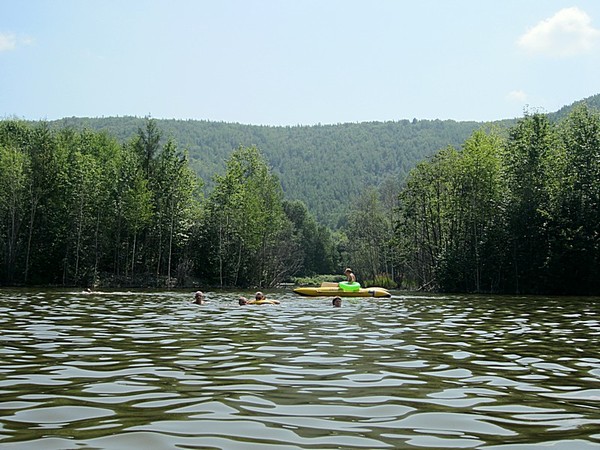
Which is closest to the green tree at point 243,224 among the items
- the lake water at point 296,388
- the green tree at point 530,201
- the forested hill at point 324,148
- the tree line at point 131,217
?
the tree line at point 131,217

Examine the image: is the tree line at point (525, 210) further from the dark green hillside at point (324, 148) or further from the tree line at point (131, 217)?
the dark green hillside at point (324, 148)

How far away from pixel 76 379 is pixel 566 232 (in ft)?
114

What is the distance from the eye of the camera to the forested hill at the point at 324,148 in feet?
491

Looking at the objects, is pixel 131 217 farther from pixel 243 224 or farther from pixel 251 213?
pixel 251 213

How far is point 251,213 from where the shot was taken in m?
48.8

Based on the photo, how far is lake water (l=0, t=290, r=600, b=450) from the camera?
4684 millimetres

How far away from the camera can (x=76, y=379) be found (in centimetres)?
705

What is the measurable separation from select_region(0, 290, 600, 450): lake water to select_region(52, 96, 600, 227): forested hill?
420 feet

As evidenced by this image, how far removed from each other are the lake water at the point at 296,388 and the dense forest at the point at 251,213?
90.1 ft

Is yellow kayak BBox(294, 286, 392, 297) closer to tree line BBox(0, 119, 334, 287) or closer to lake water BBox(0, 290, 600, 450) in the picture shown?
lake water BBox(0, 290, 600, 450)

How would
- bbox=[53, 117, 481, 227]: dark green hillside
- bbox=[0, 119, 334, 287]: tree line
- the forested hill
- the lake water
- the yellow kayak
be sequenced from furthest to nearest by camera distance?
bbox=[53, 117, 481, 227]: dark green hillside → the forested hill → bbox=[0, 119, 334, 287]: tree line → the yellow kayak → the lake water

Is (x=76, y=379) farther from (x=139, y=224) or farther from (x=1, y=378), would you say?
(x=139, y=224)

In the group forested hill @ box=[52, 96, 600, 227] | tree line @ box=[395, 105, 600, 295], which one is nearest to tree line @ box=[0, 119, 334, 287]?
tree line @ box=[395, 105, 600, 295]

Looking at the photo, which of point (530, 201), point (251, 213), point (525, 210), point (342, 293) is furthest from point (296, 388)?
point (251, 213)
